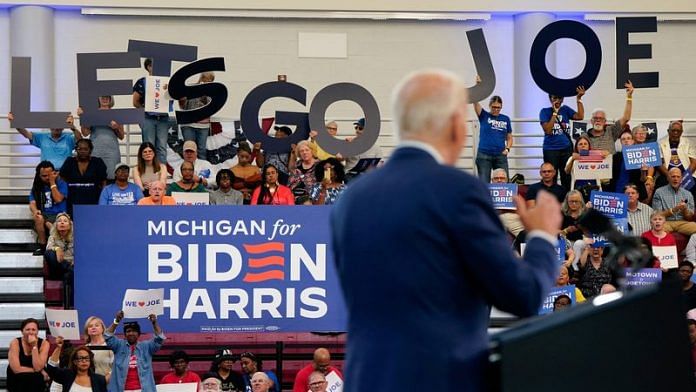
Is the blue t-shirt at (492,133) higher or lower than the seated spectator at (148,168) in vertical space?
higher

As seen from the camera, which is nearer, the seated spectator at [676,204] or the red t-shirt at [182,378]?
the red t-shirt at [182,378]

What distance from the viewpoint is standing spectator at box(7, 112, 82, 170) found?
44.7 feet

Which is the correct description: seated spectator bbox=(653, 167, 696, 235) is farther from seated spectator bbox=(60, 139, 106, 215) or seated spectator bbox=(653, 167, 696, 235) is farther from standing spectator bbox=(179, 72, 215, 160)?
seated spectator bbox=(60, 139, 106, 215)

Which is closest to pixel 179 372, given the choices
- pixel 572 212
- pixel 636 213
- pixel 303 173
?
pixel 303 173

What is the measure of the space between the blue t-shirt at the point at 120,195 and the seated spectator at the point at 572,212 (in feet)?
15.0

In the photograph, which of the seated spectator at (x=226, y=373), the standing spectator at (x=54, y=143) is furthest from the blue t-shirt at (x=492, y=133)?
the standing spectator at (x=54, y=143)

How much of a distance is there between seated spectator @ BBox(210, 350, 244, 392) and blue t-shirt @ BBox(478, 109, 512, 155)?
177 inches

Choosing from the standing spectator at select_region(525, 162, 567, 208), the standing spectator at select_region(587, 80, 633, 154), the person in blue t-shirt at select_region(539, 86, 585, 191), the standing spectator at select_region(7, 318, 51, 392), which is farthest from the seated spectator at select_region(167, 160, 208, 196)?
the standing spectator at select_region(587, 80, 633, 154)

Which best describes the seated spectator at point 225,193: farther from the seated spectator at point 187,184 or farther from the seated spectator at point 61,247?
the seated spectator at point 61,247

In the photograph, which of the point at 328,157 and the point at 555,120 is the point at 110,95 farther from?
the point at 555,120

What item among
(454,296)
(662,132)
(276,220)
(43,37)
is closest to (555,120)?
(662,132)

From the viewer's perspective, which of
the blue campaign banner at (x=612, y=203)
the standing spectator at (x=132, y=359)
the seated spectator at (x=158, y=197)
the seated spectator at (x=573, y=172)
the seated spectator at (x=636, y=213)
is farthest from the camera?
the seated spectator at (x=573, y=172)

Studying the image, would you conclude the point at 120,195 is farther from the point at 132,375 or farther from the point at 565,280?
the point at 565,280

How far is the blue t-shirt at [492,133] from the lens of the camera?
13812mm
